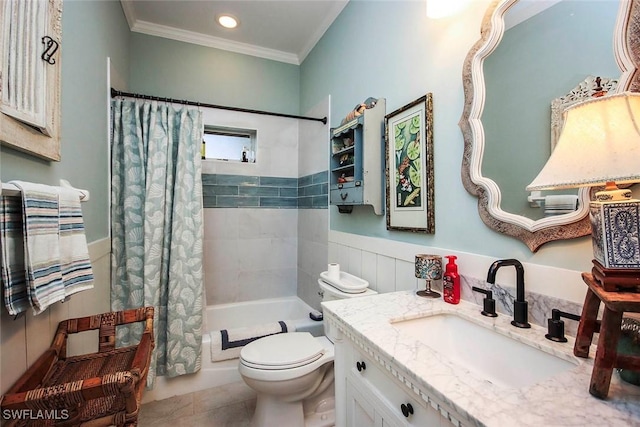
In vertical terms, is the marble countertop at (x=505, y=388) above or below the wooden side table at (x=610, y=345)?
below

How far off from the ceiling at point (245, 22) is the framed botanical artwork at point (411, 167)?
1192 millimetres

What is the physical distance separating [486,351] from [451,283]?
0.83 ft

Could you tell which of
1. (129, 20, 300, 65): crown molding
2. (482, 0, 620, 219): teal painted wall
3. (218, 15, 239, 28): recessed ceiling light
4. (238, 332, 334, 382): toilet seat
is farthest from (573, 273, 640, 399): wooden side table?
(129, 20, 300, 65): crown molding

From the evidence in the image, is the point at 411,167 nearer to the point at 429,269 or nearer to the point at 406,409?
the point at 429,269

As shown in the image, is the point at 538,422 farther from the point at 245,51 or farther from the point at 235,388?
the point at 245,51

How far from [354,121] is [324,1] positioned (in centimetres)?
112

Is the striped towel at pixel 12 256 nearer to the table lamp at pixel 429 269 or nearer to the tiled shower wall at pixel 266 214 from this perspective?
the table lamp at pixel 429 269

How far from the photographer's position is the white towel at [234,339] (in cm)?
193

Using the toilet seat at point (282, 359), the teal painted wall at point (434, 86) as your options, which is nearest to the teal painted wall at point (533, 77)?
the teal painted wall at point (434, 86)

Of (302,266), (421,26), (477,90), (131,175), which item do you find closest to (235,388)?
(302,266)

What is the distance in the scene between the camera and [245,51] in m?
2.63

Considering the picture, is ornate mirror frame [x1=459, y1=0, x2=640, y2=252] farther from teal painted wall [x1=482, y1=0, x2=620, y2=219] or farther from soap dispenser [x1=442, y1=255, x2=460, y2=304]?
soap dispenser [x1=442, y1=255, x2=460, y2=304]

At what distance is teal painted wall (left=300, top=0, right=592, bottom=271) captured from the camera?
3.29ft

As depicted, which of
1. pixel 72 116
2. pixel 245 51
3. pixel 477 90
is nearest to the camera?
pixel 477 90
